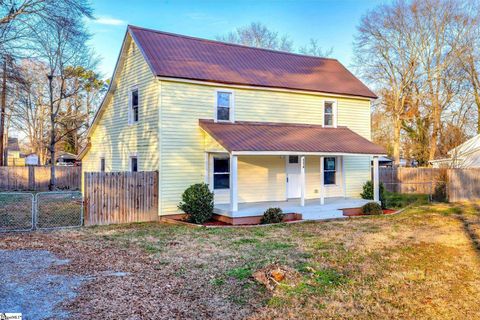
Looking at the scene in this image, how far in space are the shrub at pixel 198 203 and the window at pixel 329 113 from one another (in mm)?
7421

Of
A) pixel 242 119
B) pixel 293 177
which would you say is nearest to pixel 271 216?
pixel 293 177

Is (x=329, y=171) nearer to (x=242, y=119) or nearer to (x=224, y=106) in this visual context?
(x=242, y=119)

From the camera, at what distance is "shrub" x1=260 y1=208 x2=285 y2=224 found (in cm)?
1329

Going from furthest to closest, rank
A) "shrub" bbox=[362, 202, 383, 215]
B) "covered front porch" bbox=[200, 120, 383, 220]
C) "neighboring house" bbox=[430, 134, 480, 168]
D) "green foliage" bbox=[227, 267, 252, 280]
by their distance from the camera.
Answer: "neighboring house" bbox=[430, 134, 480, 168] < "shrub" bbox=[362, 202, 383, 215] < "covered front porch" bbox=[200, 120, 383, 220] < "green foliage" bbox=[227, 267, 252, 280]

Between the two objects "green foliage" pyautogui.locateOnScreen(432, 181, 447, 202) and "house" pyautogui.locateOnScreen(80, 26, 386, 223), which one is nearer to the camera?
"house" pyautogui.locateOnScreen(80, 26, 386, 223)

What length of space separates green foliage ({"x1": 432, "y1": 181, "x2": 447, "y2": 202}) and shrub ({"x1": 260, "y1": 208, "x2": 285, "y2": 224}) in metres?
12.5

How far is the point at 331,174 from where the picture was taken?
18.0 meters

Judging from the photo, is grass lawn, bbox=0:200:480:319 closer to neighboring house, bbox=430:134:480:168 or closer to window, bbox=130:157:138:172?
window, bbox=130:157:138:172

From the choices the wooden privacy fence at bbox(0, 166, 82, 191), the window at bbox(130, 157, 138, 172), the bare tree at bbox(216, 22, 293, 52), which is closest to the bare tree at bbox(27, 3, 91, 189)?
the wooden privacy fence at bbox(0, 166, 82, 191)

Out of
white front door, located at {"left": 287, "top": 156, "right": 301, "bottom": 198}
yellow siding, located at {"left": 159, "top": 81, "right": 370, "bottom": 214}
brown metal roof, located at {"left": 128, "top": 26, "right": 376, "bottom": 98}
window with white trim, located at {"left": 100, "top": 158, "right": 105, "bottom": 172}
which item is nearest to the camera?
yellow siding, located at {"left": 159, "top": 81, "right": 370, "bottom": 214}

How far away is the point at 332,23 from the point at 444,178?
41.0ft

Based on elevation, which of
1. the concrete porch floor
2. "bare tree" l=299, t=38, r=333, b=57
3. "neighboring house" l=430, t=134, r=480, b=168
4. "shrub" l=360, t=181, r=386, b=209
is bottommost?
the concrete porch floor

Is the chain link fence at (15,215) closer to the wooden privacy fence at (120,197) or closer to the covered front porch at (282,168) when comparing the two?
the wooden privacy fence at (120,197)

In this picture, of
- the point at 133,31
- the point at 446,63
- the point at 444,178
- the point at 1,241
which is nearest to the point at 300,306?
the point at 1,241
